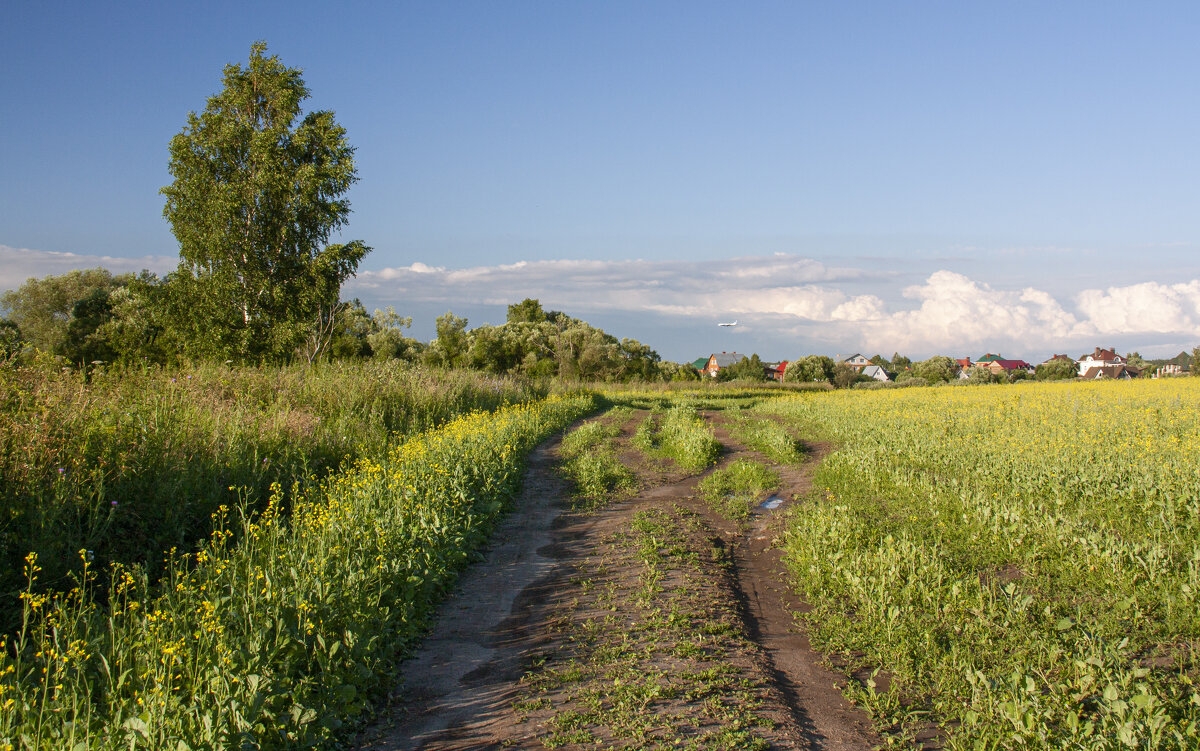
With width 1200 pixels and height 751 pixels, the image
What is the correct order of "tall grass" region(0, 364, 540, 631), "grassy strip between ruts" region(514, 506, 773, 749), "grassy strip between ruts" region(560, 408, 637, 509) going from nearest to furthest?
"grassy strip between ruts" region(514, 506, 773, 749), "tall grass" region(0, 364, 540, 631), "grassy strip between ruts" region(560, 408, 637, 509)

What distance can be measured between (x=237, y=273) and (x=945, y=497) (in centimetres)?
2390

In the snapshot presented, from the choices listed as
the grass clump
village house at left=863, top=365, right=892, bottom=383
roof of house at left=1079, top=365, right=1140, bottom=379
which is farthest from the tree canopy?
village house at left=863, top=365, right=892, bottom=383

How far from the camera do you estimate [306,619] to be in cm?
421

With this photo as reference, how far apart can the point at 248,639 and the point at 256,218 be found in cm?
2408

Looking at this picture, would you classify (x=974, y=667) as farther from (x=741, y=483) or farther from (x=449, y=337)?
(x=449, y=337)

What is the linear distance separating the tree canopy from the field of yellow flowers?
20.5 m

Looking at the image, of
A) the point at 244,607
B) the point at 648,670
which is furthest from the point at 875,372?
the point at 244,607

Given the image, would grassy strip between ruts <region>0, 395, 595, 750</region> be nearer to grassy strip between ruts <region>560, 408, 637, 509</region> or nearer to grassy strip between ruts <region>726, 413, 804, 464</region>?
grassy strip between ruts <region>560, 408, 637, 509</region>

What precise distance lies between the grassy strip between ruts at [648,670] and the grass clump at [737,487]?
2.90m

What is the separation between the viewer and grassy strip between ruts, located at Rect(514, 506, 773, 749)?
3.72 metres

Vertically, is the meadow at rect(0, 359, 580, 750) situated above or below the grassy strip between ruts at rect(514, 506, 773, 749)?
above

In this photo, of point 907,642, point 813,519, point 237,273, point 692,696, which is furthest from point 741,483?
point 237,273

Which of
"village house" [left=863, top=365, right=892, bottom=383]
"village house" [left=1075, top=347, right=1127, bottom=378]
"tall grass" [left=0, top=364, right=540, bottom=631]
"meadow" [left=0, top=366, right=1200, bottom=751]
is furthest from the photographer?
"village house" [left=863, top=365, right=892, bottom=383]

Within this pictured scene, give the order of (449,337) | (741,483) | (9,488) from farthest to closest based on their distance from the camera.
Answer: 1. (449,337)
2. (741,483)
3. (9,488)
